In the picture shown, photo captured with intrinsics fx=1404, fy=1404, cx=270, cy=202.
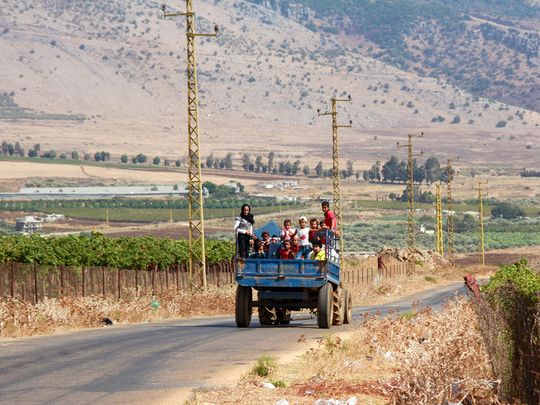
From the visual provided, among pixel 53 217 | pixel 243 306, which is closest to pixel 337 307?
pixel 243 306

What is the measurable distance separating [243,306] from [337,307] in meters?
2.37

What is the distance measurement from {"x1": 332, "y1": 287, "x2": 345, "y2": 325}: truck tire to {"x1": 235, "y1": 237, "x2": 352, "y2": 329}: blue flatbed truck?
4 centimetres

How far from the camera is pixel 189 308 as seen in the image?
46094mm

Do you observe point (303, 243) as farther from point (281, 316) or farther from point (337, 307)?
point (281, 316)

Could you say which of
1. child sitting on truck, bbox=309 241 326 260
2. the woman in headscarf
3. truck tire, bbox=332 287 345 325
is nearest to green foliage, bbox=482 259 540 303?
child sitting on truck, bbox=309 241 326 260

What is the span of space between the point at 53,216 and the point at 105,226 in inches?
840

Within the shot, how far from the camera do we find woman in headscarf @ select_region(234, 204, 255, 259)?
1318 inches

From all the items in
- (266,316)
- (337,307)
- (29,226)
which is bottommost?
(29,226)

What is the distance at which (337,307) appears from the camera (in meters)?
34.7

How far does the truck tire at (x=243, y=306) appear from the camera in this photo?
1331 inches

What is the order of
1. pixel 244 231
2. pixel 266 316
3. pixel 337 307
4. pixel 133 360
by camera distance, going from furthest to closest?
1. pixel 266 316
2. pixel 337 307
3. pixel 244 231
4. pixel 133 360

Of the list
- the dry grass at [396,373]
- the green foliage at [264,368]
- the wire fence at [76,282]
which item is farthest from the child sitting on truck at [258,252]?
the green foliage at [264,368]

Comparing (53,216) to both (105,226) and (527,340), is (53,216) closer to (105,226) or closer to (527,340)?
(105,226)

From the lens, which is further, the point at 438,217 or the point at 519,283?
the point at 438,217
